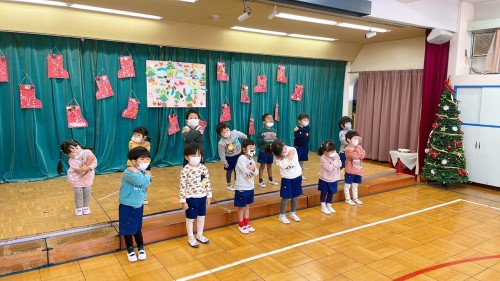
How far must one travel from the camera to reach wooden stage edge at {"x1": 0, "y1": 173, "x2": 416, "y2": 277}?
3129 mm

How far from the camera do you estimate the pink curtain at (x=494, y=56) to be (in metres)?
6.01

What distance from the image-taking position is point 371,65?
8266 mm

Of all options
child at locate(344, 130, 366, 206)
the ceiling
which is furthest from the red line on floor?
the ceiling

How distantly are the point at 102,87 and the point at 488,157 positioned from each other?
664cm

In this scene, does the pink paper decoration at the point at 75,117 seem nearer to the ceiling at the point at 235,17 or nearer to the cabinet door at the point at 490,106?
the ceiling at the point at 235,17

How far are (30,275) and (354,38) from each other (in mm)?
6929

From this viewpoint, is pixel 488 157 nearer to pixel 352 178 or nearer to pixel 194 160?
pixel 352 178

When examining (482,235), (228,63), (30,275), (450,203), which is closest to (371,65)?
(228,63)

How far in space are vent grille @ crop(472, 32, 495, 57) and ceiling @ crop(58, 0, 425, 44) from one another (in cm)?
91

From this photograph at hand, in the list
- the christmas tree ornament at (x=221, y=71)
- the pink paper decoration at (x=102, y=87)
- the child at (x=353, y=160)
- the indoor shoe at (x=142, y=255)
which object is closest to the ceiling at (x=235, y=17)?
the christmas tree ornament at (x=221, y=71)

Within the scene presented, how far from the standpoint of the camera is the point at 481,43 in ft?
20.8

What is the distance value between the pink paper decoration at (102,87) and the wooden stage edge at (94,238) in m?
2.78

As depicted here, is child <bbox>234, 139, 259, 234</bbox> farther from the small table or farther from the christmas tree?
the small table

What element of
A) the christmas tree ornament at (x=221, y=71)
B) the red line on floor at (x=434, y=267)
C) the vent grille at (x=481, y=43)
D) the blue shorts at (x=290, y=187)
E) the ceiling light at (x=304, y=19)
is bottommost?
the red line on floor at (x=434, y=267)
